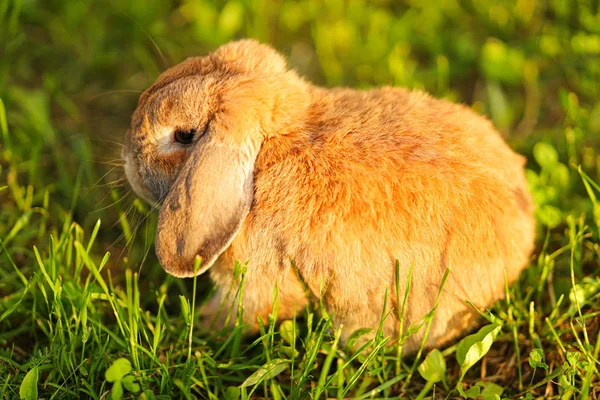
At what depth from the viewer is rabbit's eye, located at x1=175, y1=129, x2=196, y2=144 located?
9.81 feet

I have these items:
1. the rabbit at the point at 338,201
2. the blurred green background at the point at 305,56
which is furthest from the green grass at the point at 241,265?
the rabbit at the point at 338,201

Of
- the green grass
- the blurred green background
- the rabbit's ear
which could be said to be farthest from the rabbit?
the blurred green background

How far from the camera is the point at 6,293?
126 inches

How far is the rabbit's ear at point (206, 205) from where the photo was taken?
2719 mm

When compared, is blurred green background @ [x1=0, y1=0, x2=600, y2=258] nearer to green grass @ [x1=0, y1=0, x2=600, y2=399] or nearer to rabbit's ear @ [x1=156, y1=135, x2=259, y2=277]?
green grass @ [x1=0, y1=0, x2=600, y2=399]

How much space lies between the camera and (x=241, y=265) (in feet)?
9.49

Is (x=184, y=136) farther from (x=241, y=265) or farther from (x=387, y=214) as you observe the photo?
(x=387, y=214)

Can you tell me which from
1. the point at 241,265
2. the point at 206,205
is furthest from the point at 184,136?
the point at 241,265

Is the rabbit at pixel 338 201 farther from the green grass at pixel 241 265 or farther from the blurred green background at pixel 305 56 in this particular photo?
the blurred green background at pixel 305 56

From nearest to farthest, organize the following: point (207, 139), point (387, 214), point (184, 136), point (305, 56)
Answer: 1. point (387, 214)
2. point (207, 139)
3. point (184, 136)
4. point (305, 56)

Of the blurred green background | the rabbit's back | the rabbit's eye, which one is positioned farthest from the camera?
the blurred green background

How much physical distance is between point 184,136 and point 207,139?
25cm

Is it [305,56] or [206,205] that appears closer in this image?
[206,205]

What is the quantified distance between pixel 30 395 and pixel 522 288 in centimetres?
235
